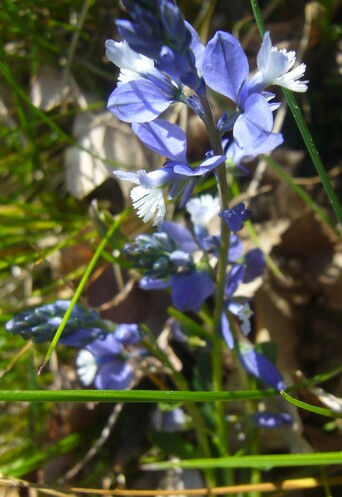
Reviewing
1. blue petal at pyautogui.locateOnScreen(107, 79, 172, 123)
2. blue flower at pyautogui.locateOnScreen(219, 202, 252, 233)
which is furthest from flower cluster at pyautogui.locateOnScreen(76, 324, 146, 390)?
blue petal at pyautogui.locateOnScreen(107, 79, 172, 123)

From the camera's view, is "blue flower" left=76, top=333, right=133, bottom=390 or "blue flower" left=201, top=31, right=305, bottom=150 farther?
"blue flower" left=76, top=333, right=133, bottom=390

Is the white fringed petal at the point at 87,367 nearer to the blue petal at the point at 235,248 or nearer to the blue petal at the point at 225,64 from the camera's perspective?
the blue petal at the point at 235,248

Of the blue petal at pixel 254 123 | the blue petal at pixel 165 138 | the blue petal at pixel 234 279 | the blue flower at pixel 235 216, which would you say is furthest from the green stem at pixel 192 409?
the blue petal at pixel 254 123

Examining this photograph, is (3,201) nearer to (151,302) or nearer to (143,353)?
(151,302)

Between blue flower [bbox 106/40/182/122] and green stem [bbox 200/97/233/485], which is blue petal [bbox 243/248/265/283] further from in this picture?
blue flower [bbox 106/40/182/122]

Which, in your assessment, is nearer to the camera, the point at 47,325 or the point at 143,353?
the point at 47,325

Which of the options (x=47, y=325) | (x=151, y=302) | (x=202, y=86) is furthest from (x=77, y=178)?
(x=202, y=86)
